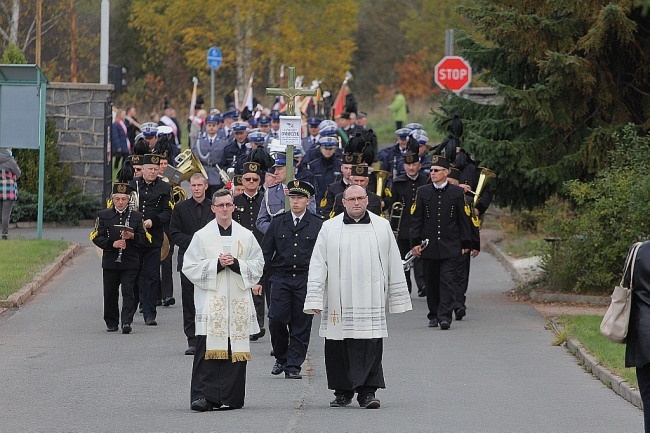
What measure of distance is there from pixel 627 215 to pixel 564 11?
9.52 ft

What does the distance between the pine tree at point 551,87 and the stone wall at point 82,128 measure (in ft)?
32.6

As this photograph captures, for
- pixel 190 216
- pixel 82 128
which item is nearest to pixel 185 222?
pixel 190 216

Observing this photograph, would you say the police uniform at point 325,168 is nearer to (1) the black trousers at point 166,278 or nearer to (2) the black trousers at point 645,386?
(1) the black trousers at point 166,278

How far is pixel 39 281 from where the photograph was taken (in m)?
19.7

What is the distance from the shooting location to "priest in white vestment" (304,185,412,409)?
38.6 feet

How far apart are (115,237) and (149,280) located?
0.82 metres

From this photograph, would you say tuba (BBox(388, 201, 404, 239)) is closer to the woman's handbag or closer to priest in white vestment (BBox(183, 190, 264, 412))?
priest in white vestment (BBox(183, 190, 264, 412))

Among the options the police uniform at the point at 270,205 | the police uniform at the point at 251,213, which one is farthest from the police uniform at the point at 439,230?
the police uniform at the point at 251,213

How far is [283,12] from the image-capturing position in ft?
164

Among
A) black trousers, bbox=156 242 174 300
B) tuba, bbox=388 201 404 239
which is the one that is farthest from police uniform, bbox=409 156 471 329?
black trousers, bbox=156 242 174 300

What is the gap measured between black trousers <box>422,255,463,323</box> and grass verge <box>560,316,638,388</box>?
1.38 m

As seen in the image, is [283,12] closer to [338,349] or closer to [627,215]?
[627,215]

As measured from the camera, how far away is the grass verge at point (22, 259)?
62.5 feet

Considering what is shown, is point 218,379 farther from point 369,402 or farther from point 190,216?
point 190,216
